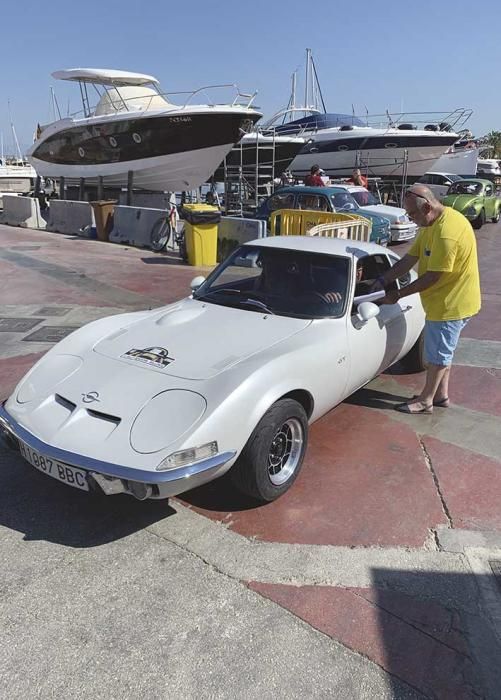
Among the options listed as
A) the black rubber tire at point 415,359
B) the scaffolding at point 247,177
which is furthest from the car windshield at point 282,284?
the scaffolding at point 247,177

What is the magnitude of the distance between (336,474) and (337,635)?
1.43 metres

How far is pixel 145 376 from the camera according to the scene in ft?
10.9

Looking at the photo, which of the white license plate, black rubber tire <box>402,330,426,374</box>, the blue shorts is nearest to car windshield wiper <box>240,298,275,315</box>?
the blue shorts

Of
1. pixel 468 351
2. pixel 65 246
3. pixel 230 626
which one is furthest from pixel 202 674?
pixel 65 246

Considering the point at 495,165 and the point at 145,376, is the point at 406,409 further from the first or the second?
the point at 495,165

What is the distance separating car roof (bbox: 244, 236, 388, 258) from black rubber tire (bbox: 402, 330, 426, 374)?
122cm

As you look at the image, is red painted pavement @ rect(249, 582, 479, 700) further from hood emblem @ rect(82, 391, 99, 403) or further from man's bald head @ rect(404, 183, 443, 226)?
man's bald head @ rect(404, 183, 443, 226)

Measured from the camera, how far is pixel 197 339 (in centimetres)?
373

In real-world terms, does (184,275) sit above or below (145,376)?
below

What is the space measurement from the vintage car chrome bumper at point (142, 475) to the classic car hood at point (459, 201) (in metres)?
17.3

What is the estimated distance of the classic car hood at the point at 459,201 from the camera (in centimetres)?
1802

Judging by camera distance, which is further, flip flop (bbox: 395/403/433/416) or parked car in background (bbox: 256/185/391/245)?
parked car in background (bbox: 256/185/391/245)

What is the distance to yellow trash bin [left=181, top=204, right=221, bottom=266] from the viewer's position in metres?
11.0

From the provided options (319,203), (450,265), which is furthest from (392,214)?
(450,265)
